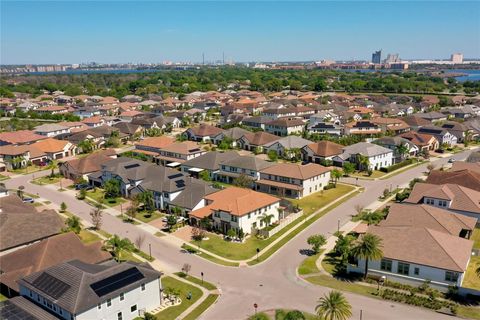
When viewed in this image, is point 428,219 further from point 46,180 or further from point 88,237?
point 46,180

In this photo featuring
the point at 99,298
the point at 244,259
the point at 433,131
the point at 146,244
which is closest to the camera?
the point at 99,298

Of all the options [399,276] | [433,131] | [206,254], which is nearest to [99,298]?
[206,254]

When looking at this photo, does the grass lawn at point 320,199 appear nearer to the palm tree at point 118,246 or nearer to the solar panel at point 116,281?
the palm tree at point 118,246

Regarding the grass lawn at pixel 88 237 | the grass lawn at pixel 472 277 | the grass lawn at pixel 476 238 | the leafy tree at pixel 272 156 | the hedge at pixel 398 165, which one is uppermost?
the leafy tree at pixel 272 156

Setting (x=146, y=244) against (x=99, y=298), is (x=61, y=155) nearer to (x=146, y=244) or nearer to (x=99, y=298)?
(x=146, y=244)

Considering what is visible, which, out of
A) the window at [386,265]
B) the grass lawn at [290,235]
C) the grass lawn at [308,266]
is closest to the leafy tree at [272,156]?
the grass lawn at [290,235]

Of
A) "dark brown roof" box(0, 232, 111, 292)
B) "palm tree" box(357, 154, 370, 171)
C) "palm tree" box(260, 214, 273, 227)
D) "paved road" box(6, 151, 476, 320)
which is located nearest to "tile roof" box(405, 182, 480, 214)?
"paved road" box(6, 151, 476, 320)
